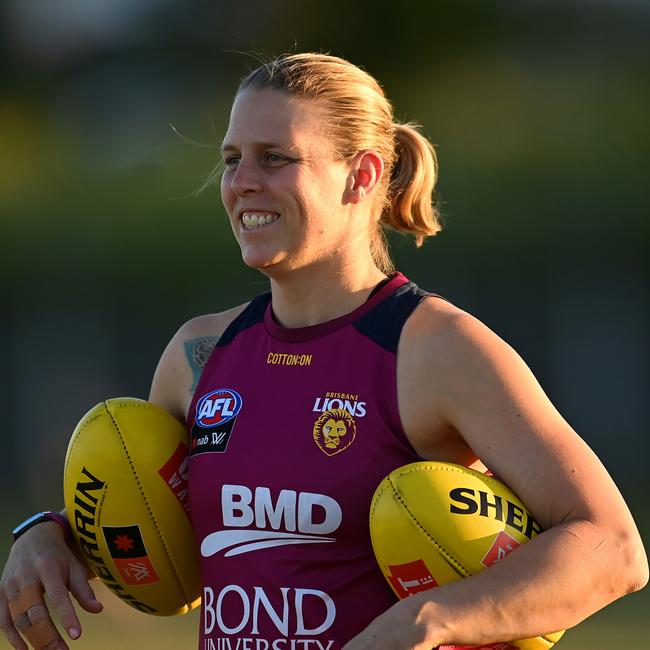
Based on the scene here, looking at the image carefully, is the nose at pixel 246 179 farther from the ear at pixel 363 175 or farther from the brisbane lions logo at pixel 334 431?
the brisbane lions logo at pixel 334 431

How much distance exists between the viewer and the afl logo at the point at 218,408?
3160mm

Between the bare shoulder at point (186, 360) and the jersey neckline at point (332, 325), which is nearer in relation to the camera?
the jersey neckline at point (332, 325)

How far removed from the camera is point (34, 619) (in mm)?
3107

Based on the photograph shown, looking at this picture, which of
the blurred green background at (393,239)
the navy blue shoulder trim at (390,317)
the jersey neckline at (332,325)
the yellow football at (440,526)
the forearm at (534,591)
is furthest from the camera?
the blurred green background at (393,239)

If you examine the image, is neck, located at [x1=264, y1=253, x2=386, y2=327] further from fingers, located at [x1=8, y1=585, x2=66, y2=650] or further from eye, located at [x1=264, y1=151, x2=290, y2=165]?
fingers, located at [x1=8, y1=585, x2=66, y2=650]

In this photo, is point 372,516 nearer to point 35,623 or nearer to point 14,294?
point 35,623

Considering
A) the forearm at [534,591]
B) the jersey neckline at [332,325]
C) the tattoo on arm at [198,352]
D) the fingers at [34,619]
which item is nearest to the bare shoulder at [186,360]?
the tattoo on arm at [198,352]

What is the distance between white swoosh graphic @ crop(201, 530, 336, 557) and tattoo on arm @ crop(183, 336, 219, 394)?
18.6 inches

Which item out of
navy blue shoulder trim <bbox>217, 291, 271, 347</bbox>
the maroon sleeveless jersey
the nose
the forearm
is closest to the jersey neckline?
the maroon sleeveless jersey

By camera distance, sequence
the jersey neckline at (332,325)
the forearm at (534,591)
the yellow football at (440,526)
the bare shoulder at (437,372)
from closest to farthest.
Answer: the forearm at (534,591) < the yellow football at (440,526) < the bare shoulder at (437,372) < the jersey neckline at (332,325)

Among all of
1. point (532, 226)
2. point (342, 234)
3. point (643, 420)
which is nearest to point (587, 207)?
point (532, 226)

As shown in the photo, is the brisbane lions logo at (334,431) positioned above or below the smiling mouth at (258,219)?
below

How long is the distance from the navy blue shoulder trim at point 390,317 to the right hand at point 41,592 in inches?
36.0

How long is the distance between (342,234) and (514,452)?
28.8 inches
